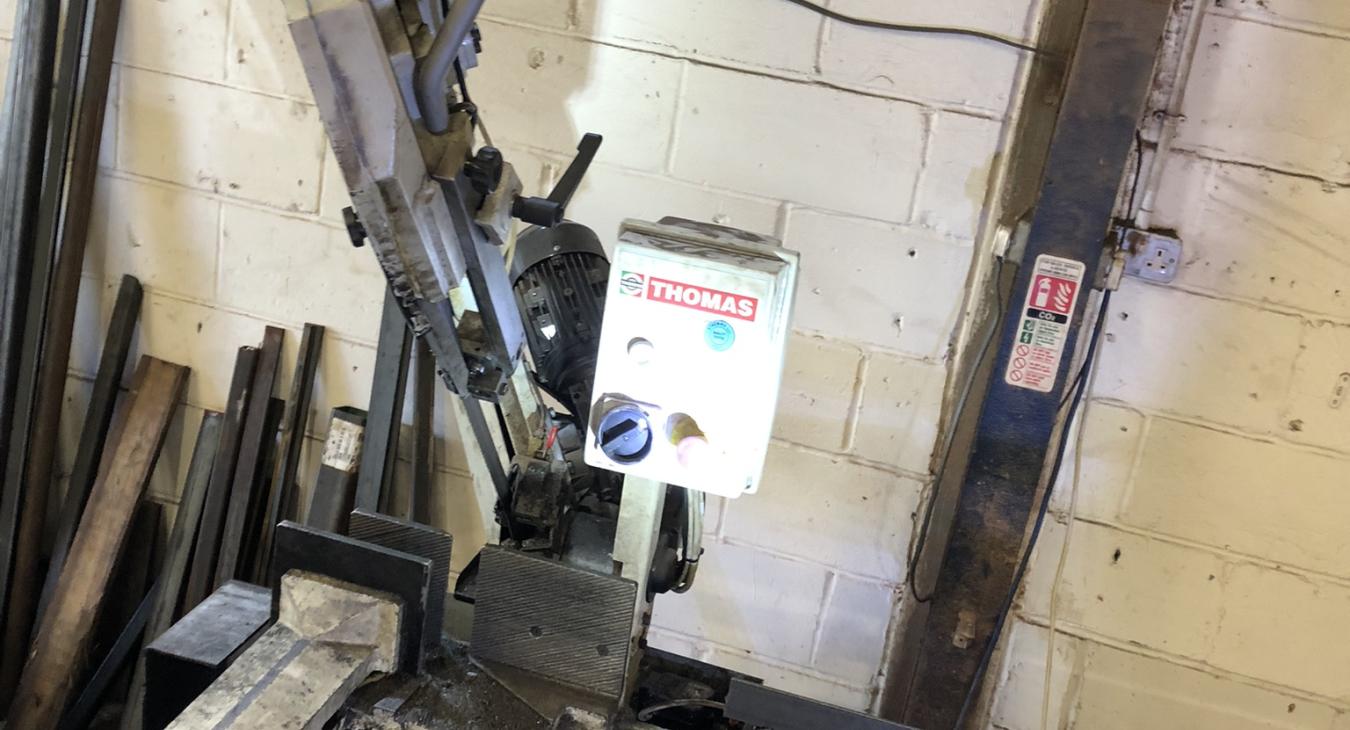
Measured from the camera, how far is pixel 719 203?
1.38m

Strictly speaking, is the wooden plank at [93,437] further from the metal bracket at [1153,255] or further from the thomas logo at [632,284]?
the metal bracket at [1153,255]

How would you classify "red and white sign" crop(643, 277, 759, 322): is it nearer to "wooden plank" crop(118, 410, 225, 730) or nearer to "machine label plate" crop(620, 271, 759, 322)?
"machine label plate" crop(620, 271, 759, 322)

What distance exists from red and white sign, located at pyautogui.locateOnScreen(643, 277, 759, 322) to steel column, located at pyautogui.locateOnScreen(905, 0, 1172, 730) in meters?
0.61

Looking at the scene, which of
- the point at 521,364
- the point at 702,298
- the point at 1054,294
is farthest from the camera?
the point at 1054,294

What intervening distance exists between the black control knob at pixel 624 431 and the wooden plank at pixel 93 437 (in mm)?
1263

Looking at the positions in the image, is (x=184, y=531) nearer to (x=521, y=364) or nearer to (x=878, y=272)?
(x=521, y=364)

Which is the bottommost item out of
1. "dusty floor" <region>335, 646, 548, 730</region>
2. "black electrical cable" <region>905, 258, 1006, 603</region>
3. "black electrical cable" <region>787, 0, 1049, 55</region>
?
"dusty floor" <region>335, 646, 548, 730</region>

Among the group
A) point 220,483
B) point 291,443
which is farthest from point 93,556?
point 291,443

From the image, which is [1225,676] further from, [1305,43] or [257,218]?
[257,218]

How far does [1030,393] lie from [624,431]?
0.69 metres

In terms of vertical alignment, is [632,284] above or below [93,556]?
above

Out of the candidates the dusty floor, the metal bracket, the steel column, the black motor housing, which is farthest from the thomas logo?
the metal bracket

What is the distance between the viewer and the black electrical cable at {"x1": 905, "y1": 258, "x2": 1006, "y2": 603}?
4.28 ft

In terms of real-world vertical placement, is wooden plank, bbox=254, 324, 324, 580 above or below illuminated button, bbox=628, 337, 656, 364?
below
